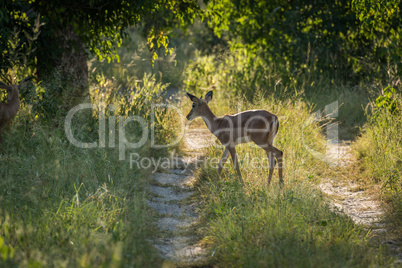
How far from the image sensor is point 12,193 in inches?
218

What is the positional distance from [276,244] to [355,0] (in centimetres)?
521

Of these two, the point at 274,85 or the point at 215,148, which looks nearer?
the point at 215,148

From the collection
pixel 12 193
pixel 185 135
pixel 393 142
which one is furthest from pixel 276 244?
pixel 185 135

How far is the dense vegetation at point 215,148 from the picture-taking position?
4520 millimetres

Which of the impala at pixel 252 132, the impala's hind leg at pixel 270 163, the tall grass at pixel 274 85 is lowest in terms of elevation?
the impala's hind leg at pixel 270 163

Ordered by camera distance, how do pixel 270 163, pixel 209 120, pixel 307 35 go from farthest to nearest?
pixel 307 35 → pixel 209 120 → pixel 270 163

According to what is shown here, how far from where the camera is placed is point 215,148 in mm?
8227

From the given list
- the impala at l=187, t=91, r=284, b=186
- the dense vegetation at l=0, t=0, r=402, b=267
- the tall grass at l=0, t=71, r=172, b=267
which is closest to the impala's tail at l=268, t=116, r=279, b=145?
the impala at l=187, t=91, r=284, b=186

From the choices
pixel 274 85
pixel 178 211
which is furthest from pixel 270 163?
pixel 274 85

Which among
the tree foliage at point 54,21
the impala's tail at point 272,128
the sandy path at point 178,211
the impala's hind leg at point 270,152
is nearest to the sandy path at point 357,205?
the impala's hind leg at point 270,152

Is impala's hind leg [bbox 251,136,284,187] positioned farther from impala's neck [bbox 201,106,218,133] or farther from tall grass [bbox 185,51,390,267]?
impala's neck [bbox 201,106,218,133]

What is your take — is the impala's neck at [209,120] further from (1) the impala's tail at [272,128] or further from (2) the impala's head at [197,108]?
(1) the impala's tail at [272,128]

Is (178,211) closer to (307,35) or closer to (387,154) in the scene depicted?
(387,154)

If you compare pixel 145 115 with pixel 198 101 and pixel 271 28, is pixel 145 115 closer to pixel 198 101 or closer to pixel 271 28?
pixel 198 101
